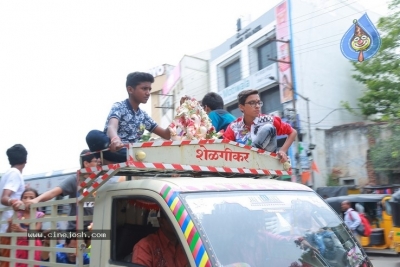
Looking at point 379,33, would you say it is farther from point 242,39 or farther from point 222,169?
point 222,169

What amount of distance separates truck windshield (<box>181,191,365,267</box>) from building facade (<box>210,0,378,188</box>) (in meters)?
15.2

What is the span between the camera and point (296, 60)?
19.3 metres

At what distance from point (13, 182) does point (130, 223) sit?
1.70 metres

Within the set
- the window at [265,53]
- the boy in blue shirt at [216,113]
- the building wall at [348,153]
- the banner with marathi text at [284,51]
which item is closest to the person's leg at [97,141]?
the boy in blue shirt at [216,113]

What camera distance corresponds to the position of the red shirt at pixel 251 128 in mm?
3945

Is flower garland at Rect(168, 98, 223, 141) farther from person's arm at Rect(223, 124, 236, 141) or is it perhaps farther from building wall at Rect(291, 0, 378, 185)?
building wall at Rect(291, 0, 378, 185)

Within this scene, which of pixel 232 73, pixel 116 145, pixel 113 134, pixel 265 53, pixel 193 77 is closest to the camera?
pixel 116 145

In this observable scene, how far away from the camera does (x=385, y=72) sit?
18.5 metres

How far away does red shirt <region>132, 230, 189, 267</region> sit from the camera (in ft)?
8.61

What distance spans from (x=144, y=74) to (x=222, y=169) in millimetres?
1278

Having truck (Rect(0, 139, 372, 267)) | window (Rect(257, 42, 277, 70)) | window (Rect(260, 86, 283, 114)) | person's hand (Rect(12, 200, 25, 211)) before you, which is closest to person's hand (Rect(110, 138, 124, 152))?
truck (Rect(0, 139, 372, 267))

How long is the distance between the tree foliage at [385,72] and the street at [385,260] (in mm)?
7173

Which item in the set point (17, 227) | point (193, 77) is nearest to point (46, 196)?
point (17, 227)

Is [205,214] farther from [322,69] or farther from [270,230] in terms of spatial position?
[322,69]
